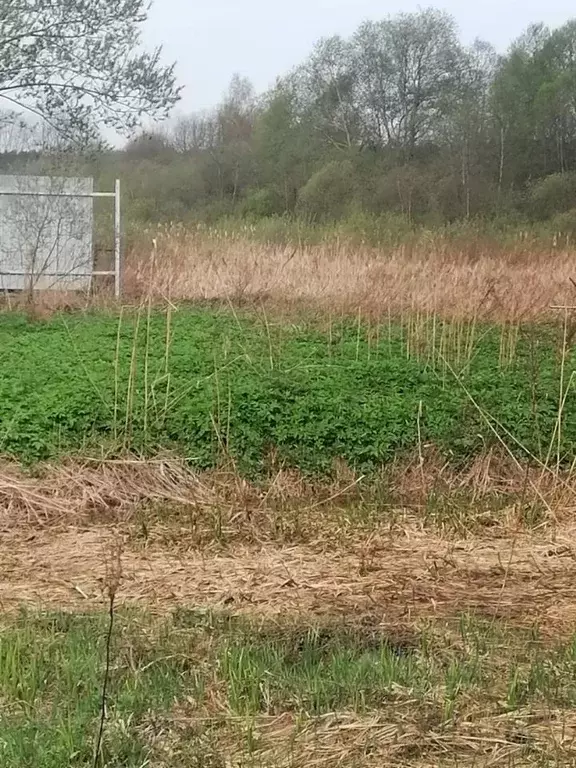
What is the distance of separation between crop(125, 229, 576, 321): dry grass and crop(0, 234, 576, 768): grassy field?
14.0 inches

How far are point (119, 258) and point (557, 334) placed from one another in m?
6.34

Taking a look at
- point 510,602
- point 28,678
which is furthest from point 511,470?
point 28,678

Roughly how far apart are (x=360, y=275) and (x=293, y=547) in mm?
7211

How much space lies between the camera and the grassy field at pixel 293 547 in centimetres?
254

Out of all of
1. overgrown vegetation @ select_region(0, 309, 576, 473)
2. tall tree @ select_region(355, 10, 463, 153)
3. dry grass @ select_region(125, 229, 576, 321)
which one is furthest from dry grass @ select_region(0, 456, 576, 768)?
tall tree @ select_region(355, 10, 463, 153)

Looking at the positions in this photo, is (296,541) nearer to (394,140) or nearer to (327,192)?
(327,192)

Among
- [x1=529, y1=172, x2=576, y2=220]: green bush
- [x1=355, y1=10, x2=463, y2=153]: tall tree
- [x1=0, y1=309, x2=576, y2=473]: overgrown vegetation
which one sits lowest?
[x1=0, y1=309, x2=576, y2=473]: overgrown vegetation

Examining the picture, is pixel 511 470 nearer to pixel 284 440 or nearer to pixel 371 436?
pixel 371 436

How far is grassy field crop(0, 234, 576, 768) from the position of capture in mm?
2539

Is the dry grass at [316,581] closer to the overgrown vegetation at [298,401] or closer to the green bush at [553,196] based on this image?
the overgrown vegetation at [298,401]

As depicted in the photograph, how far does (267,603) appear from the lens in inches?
138

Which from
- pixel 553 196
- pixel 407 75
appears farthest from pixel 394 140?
pixel 553 196

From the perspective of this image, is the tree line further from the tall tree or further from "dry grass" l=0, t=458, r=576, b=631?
"dry grass" l=0, t=458, r=576, b=631

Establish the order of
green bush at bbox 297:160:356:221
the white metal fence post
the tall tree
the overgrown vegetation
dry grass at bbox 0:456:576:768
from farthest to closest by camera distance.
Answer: the tall tree → green bush at bbox 297:160:356:221 → the white metal fence post → the overgrown vegetation → dry grass at bbox 0:456:576:768
